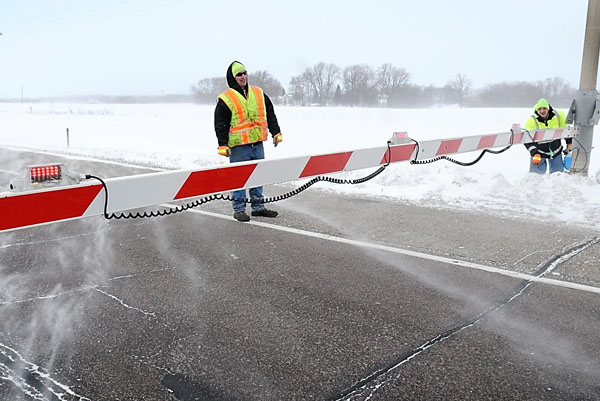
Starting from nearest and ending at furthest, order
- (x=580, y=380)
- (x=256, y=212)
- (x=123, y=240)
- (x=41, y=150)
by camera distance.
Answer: (x=580, y=380), (x=123, y=240), (x=256, y=212), (x=41, y=150)

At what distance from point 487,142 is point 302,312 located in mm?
4214

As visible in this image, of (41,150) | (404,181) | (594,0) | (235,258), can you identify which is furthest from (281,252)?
(41,150)

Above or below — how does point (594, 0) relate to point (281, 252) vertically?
above

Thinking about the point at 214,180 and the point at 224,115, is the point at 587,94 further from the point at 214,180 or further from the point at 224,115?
the point at 214,180

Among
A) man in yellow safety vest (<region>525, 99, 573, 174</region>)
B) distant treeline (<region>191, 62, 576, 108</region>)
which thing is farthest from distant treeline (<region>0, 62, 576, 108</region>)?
man in yellow safety vest (<region>525, 99, 573, 174</region>)

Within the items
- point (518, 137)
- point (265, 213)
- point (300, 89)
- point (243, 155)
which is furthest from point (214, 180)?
point (300, 89)

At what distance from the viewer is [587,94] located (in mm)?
8617

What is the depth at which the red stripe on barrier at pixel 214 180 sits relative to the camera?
12.8ft

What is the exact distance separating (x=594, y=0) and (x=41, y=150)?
56.7 feet

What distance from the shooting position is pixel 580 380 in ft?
10.2

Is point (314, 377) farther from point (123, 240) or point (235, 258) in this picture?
point (123, 240)

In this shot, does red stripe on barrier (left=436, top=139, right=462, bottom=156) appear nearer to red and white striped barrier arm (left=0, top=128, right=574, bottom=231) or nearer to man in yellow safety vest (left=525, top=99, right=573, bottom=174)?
red and white striped barrier arm (left=0, top=128, right=574, bottom=231)

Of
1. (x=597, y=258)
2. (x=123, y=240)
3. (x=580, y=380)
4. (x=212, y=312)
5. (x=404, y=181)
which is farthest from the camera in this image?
(x=404, y=181)

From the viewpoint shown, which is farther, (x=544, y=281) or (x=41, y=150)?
(x=41, y=150)
